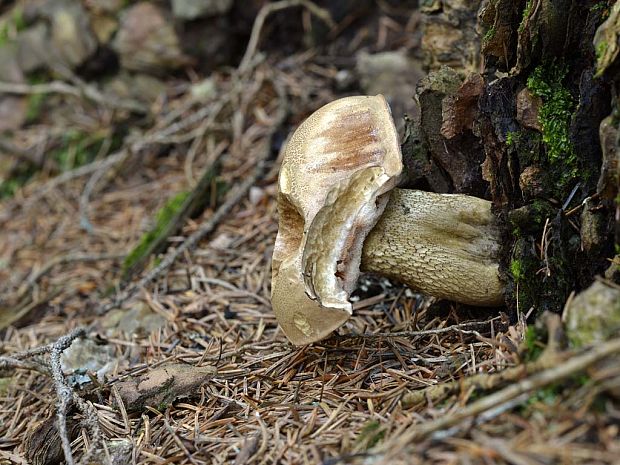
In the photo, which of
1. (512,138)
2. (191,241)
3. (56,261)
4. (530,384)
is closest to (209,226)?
(191,241)

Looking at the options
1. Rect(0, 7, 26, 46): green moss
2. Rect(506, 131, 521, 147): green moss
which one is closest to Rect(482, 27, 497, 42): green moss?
Rect(506, 131, 521, 147): green moss

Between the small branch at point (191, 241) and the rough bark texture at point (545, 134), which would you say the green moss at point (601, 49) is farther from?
the small branch at point (191, 241)

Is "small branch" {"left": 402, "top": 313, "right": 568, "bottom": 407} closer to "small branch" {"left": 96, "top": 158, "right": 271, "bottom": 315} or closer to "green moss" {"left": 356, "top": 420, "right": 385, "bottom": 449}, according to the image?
"green moss" {"left": 356, "top": 420, "right": 385, "bottom": 449}

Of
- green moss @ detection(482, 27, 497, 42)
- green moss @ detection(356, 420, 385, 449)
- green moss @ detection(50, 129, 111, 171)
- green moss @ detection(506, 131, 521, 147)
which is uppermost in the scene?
green moss @ detection(482, 27, 497, 42)

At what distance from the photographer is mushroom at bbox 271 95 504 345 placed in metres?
1.82

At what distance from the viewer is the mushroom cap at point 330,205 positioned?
71.1 inches

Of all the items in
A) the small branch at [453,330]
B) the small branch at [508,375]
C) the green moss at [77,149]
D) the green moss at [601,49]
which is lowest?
the green moss at [77,149]

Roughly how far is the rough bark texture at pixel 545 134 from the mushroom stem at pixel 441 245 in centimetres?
7

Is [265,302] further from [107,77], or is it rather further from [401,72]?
[107,77]

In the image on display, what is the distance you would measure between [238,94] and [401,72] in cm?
114

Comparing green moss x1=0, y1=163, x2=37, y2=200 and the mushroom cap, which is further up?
the mushroom cap

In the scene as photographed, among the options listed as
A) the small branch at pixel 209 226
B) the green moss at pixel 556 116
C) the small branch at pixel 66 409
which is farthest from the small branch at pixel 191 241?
the green moss at pixel 556 116

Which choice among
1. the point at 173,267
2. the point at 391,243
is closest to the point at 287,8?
the point at 173,267

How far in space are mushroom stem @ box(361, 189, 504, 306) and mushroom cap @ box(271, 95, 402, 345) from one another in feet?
0.31
